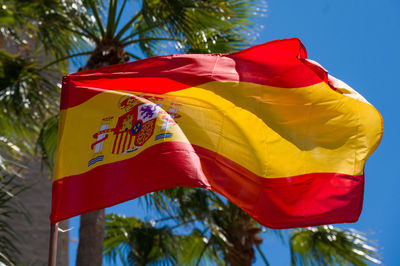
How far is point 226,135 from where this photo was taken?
622 cm

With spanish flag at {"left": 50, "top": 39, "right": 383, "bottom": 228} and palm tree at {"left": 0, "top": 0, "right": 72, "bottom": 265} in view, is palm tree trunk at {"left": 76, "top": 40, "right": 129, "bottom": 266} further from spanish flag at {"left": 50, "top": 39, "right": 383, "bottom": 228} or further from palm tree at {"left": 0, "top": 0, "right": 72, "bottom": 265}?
spanish flag at {"left": 50, "top": 39, "right": 383, "bottom": 228}

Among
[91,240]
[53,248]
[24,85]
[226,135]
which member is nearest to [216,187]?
[226,135]

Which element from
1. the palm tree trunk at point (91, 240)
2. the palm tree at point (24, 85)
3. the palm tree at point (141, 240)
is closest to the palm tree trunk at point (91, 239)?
the palm tree trunk at point (91, 240)

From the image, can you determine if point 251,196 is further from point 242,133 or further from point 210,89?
point 210,89

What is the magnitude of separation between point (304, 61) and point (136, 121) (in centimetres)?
153

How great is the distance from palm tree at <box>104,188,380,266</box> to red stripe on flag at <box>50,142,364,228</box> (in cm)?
444

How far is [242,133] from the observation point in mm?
6273

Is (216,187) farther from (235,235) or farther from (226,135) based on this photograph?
(235,235)

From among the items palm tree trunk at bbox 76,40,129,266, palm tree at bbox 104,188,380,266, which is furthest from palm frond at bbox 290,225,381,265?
palm tree trunk at bbox 76,40,129,266

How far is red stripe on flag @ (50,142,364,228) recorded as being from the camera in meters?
5.56

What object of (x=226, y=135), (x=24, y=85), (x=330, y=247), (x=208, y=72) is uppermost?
(x=24, y=85)

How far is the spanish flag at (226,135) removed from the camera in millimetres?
5719

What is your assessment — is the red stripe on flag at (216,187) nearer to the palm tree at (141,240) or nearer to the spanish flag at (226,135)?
the spanish flag at (226,135)

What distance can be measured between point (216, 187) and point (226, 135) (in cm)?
54
